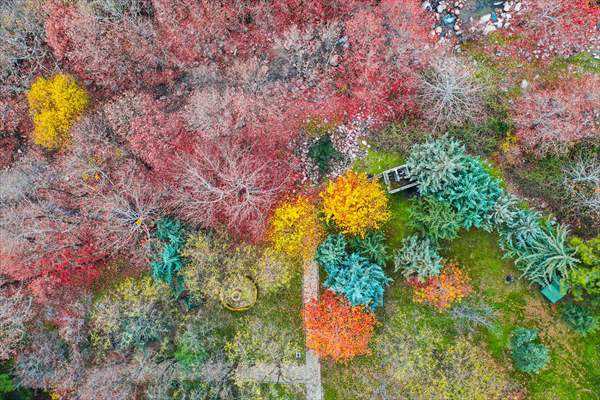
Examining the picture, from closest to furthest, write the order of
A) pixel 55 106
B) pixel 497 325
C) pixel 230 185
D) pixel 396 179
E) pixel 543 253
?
pixel 543 253
pixel 230 185
pixel 497 325
pixel 396 179
pixel 55 106

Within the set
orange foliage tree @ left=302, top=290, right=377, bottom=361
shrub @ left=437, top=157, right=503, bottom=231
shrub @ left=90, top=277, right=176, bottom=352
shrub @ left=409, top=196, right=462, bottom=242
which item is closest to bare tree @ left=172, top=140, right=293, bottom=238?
shrub @ left=90, top=277, right=176, bottom=352

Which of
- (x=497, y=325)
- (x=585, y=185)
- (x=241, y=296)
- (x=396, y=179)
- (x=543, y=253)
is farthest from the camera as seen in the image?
(x=241, y=296)

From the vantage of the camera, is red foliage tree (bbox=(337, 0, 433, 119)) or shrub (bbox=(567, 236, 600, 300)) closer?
shrub (bbox=(567, 236, 600, 300))

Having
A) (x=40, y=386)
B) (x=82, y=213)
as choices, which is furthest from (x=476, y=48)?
(x=40, y=386)

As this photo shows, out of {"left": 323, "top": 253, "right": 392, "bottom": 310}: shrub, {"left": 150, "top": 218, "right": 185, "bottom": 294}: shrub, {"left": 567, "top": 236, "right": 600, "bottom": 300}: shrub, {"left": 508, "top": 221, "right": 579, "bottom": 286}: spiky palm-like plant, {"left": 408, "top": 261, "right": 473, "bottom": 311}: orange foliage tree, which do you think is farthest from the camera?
{"left": 150, "top": 218, "right": 185, "bottom": 294}: shrub

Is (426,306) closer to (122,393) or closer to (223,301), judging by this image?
(223,301)

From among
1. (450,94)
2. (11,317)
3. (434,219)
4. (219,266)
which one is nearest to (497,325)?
(434,219)

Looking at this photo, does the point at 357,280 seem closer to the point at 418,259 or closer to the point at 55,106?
the point at 418,259

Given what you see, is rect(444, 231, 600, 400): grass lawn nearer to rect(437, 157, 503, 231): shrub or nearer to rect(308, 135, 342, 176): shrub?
rect(437, 157, 503, 231): shrub
